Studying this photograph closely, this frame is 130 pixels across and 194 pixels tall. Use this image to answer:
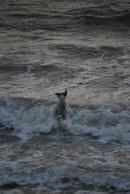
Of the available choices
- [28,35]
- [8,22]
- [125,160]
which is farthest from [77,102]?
[8,22]

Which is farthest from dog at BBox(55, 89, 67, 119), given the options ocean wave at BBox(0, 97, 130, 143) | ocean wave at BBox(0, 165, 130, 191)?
ocean wave at BBox(0, 165, 130, 191)

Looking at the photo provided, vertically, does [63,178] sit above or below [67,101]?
below

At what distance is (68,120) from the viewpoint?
16.6 meters

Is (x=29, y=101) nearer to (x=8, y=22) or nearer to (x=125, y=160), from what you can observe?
(x=125, y=160)

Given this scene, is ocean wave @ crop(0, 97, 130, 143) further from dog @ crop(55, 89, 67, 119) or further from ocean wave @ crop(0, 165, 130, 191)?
ocean wave @ crop(0, 165, 130, 191)

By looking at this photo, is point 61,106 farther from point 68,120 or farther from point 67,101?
point 67,101

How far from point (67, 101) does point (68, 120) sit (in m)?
0.93

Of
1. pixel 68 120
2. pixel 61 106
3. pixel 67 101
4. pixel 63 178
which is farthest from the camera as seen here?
pixel 67 101

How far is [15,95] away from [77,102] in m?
1.94

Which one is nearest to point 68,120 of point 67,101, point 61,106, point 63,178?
point 61,106

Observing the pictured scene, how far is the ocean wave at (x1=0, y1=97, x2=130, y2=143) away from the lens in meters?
15.9

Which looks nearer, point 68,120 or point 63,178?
point 63,178

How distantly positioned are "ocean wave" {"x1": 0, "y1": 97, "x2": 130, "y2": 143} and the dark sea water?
0.03m

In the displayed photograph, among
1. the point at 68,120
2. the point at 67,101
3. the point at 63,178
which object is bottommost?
the point at 63,178
